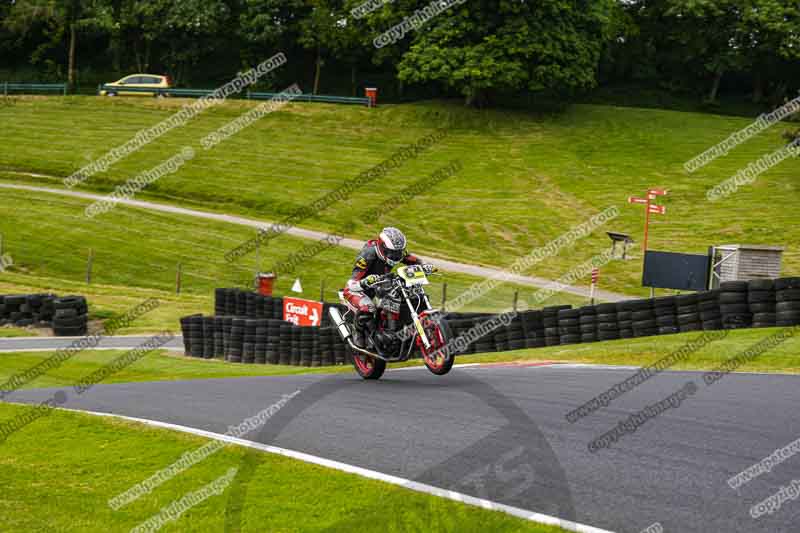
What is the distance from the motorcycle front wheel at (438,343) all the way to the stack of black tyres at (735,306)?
7.54 m

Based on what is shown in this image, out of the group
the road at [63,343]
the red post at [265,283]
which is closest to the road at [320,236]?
the red post at [265,283]

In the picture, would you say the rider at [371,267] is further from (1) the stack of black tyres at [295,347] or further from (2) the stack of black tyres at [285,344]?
(2) the stack of black tyres at [285,344]

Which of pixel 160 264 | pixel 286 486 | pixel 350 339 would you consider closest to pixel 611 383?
pixel 350 339

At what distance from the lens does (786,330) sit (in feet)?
52.4

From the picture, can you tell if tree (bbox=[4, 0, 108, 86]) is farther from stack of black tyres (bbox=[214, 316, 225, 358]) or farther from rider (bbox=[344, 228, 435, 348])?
rider (bbox=[344, 228, 435, 348])

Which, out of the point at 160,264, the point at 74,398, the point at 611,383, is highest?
the point at 611,383

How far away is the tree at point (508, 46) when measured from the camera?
2346 inches

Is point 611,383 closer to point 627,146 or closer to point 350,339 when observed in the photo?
point 350,339

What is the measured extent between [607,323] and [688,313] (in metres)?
A: 1.63

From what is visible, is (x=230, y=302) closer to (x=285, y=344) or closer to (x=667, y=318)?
(x=285, y=344)

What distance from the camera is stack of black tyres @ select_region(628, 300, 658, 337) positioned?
1753cm

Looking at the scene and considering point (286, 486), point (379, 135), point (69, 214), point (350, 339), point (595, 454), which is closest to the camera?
point (286, 486)

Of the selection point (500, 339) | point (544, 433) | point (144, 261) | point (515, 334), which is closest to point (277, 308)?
point (500, 339)

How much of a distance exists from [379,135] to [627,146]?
1712cm
